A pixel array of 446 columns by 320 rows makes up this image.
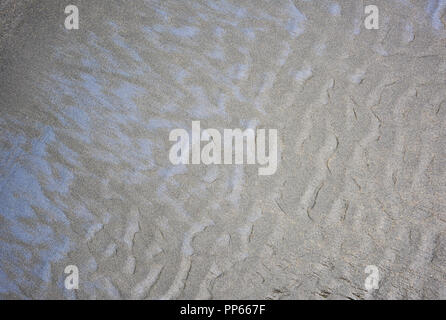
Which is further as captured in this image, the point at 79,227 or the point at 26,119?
the point at 26,119

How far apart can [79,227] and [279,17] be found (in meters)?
1.89

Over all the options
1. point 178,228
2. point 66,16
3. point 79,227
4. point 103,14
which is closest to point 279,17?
point 103,14

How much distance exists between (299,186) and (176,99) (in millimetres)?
923

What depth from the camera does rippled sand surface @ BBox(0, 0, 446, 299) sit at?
2.27 metres

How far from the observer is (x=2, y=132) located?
269 cm

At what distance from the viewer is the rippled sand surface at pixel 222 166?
7.45 ft

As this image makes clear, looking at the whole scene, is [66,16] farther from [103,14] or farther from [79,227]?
[79,227]

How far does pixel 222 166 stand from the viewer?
2.61 metres

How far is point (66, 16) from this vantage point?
3.13 m
